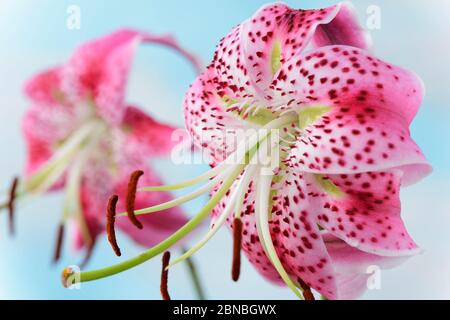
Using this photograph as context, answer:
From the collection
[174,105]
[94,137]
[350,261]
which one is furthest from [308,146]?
[94,137]

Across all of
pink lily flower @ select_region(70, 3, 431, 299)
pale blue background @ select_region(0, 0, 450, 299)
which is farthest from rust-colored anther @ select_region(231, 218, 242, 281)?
pale blue background @ select_region(0, 0, 450, 299)

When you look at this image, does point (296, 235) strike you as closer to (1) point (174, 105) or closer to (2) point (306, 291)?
(2) point (306, 291)

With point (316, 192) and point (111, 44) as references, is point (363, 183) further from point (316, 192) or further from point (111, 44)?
point (111, 44)

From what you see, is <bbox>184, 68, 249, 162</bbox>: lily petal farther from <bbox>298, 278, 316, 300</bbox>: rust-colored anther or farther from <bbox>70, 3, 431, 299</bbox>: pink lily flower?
<bbox>298, 278, 316, 300</bbox>: rust-colored anther

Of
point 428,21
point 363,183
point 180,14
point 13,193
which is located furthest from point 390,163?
point 13,193

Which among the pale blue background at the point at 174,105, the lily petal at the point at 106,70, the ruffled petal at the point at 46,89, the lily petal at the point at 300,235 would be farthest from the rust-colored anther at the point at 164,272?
the ruffled petal at the point at 46,89

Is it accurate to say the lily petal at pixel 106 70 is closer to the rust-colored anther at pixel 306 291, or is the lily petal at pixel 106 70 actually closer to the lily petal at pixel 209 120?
the lily petal at pixel 209 120
